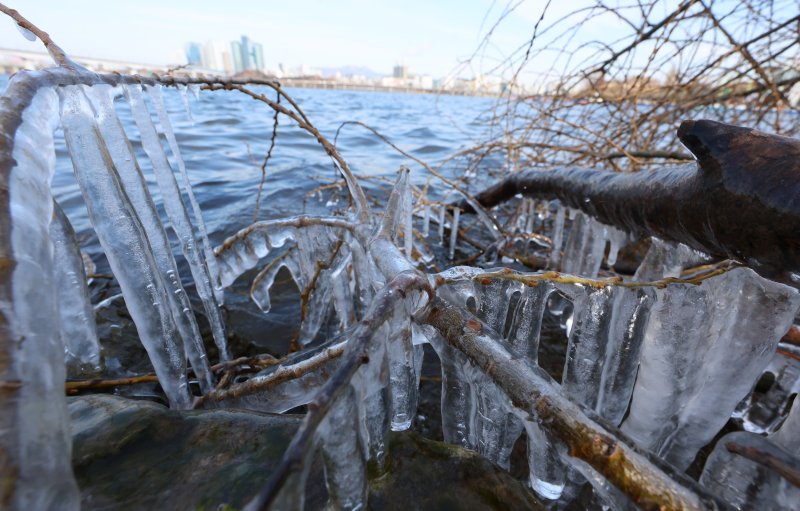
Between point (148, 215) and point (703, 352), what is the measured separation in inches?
82.7

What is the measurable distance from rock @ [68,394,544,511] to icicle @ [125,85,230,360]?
72 centimetres

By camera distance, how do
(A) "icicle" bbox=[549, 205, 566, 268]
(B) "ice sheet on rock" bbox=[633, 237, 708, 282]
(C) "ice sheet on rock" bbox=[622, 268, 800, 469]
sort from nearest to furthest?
(C) "ice sheet on rock" bbox=[622, 268, 800, 469] → (B) "ice sheet on rock" bbox=[633, 237, 708, 282] → (A) "icicle" bbox=[549, 205, 566, 268]

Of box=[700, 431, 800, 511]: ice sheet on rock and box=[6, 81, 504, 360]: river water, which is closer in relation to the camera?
box=[700, 431, 800, 511]: ice sheet on rock

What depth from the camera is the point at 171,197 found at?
1644mm

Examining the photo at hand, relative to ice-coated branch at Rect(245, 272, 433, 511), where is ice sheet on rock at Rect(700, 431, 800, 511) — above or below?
below

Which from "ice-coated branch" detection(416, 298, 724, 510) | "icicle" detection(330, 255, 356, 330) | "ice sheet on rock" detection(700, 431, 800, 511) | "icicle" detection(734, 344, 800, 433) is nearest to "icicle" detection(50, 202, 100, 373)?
"icicle" detection(330, 255, 356, 330)

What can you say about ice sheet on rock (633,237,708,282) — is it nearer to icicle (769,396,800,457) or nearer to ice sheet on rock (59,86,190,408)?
icicle (769,396,800,457)

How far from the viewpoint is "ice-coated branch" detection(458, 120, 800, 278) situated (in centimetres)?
81

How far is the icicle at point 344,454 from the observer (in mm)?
712

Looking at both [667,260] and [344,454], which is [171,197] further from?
[667,260]

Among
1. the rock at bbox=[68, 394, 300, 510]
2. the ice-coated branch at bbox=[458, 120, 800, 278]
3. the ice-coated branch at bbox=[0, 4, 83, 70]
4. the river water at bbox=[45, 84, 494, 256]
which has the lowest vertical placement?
the river water at bbox=[45, 84, 494, 256]

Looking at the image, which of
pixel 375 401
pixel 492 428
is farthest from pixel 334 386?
pixel 492 428

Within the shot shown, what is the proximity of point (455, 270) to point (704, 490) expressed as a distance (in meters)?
0.80

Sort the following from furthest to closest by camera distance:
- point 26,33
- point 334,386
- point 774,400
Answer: point 774,400
point 26,33
point 334,386
